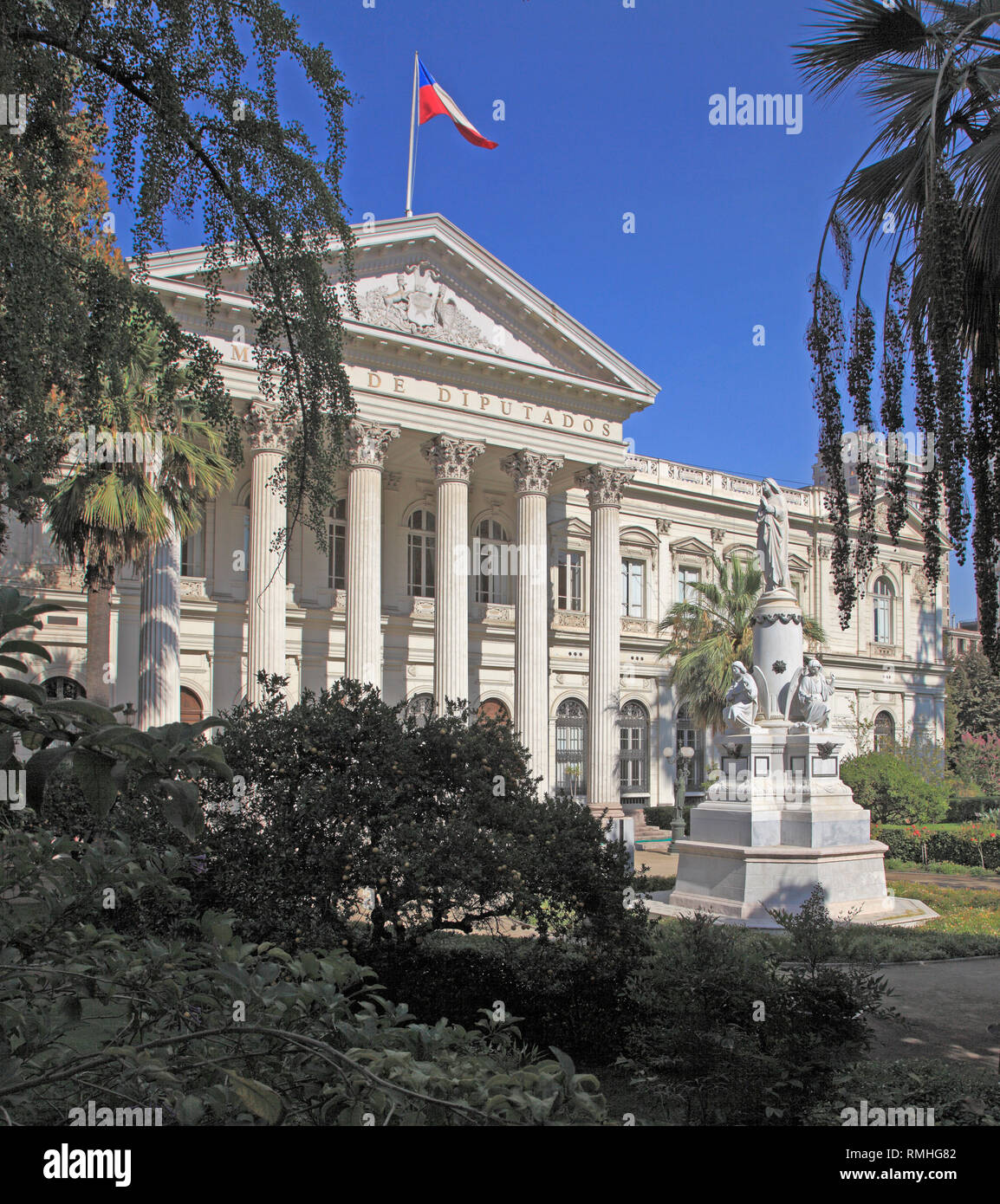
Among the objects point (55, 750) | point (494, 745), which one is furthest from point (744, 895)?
point (55, 750)

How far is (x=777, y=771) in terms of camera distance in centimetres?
1398

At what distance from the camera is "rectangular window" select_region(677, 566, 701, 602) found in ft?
133

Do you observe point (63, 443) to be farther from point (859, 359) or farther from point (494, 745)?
point (859, 359)

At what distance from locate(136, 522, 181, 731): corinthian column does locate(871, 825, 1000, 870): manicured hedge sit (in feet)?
55.5

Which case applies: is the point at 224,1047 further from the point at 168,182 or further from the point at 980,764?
the point at 980,764

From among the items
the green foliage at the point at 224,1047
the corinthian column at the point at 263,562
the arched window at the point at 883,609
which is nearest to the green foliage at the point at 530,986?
the green foliage at the point at 224,1047

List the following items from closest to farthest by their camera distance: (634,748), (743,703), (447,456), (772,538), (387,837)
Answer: (387,837) → (743,703) → (772,538) → (447,456) → (634,748)

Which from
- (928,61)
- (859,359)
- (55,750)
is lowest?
(55,750)

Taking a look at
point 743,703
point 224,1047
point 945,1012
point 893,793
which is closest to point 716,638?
point 893,793

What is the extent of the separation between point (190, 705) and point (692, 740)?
803 inches

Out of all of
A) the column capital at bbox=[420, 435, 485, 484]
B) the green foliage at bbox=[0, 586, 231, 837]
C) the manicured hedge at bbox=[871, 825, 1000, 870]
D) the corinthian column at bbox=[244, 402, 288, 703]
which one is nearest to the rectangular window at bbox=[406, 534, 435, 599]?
the column capital at bbox=[420, 435, 485, 484]

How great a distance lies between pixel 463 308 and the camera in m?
29.0

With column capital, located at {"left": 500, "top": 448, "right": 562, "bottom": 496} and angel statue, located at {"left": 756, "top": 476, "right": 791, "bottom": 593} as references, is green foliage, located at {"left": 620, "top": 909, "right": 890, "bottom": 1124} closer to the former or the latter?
angel statue, located at {"left": 756, "top": 476, "right": 791, "bottom": 593}
